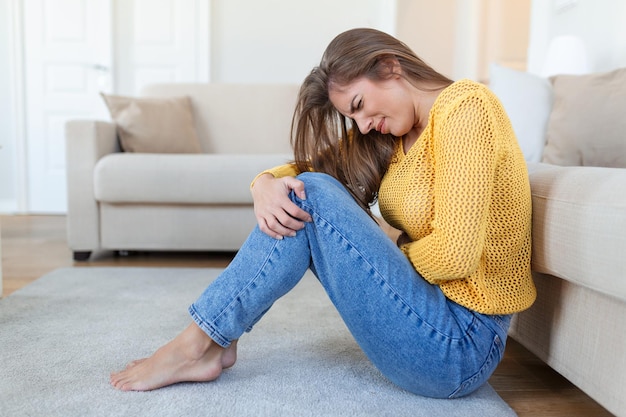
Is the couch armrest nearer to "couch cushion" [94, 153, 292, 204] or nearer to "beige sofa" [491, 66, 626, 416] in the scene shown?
"couch cushion" [94, 153, 292, 204]

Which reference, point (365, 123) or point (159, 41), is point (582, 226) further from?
point (159, 41)

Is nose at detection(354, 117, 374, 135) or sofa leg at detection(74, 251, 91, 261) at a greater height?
nose at detection(354, 117, 374, 135)

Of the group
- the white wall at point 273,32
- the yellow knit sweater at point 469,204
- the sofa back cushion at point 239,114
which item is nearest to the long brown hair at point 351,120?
the yellow knit sweater at point 469,204

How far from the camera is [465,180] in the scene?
39.8 inches

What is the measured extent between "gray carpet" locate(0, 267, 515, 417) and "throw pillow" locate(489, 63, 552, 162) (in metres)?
0.86

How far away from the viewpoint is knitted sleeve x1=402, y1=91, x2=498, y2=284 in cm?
101

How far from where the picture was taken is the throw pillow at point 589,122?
1.70 metres

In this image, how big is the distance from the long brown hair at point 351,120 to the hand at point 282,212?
22cm

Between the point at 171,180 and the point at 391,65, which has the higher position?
the point at 391,65

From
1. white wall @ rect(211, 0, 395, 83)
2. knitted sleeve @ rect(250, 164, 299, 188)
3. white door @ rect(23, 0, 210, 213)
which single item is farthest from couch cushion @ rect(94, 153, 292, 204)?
white wall @ rect(211, 0, 395, 83)

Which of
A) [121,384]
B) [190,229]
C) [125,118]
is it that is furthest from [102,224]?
[121,384]

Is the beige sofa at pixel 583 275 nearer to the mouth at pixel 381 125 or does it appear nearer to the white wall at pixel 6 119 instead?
the mouth at pixel 381 125

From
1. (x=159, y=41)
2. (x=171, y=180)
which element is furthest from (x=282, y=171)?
(x=159, y=41)

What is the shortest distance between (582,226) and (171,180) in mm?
2072
